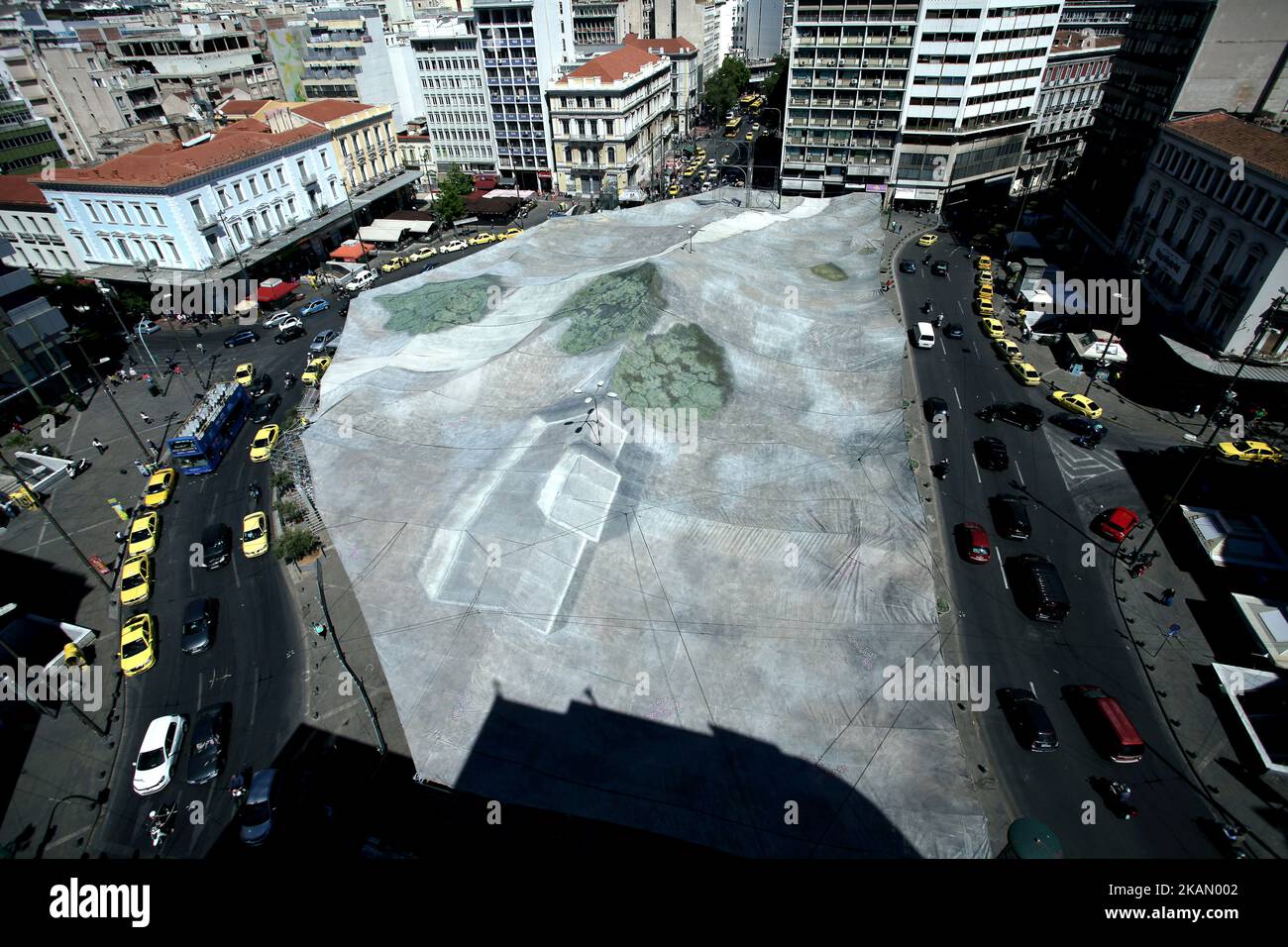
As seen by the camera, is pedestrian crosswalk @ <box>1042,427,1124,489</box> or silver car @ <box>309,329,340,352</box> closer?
pedestrian crosswalk @ <box>1042,427,1124,489</box>

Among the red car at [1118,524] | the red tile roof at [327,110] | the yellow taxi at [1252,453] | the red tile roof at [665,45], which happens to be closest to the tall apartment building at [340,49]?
the red tile roof at [327,110]

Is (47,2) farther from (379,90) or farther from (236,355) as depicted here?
(236,355)

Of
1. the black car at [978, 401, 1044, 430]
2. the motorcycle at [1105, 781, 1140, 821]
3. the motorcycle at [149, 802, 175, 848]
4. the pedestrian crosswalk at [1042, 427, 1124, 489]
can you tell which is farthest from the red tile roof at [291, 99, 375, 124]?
the motorcycle at [1105, 781, 1140, 821]

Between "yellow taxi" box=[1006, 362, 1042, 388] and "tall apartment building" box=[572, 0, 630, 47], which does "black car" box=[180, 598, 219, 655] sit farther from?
Result: "tall apartment building" box=[572, 0, 630, 47]

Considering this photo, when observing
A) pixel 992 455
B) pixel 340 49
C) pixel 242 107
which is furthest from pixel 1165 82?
pixel 242 107

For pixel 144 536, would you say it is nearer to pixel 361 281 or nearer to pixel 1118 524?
pixel 361 281

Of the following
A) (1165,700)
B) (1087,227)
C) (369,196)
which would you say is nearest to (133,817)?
(1165,700)
